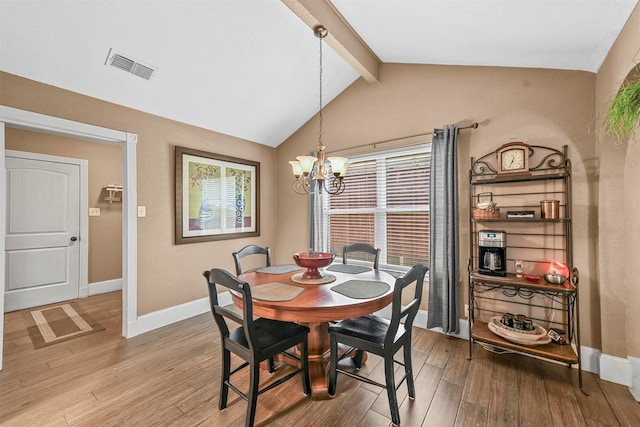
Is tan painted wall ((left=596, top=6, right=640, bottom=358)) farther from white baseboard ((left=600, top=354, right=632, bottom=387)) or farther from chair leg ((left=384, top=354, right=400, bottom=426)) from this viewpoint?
chair leg ((left=384, top=354, right=400, bottom=426))

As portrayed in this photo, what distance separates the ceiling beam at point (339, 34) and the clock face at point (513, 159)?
1.68 m

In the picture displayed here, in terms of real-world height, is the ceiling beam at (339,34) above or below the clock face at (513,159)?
above

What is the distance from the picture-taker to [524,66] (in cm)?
247

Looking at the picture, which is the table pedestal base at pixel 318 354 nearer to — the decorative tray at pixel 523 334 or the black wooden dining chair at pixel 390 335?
the black wooden dining chair at pixel 390 335

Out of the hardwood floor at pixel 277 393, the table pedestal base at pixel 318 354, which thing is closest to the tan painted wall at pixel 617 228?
the hardwood floor at pixel 277 393

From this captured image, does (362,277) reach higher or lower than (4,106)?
lower

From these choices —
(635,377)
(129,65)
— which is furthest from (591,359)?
(129,65)

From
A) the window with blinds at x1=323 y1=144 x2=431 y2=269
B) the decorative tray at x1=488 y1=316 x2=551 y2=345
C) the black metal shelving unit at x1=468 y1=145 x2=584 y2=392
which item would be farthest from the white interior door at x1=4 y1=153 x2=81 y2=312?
the decorative tray at x1=488 y1=316 x2=551 y2=345

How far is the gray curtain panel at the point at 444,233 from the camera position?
108 inches

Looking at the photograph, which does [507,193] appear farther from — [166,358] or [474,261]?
[166,358]

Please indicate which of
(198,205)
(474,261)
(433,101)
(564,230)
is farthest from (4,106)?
(564,230)

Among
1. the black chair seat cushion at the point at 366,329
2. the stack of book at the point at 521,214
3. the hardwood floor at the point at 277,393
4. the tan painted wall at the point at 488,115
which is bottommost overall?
the hardwood floor at the point at 277,393

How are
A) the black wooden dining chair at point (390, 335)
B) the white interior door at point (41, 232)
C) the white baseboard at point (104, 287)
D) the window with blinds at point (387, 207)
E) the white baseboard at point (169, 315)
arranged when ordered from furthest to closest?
the white baseboard at point (104, 287) < the white interior door at point (41, 232) < the window with blinds at point (387, 207) < the white baseboard at point (169, 315) < the black wooden dining chair at point (390, 335)

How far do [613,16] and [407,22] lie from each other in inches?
50.4
